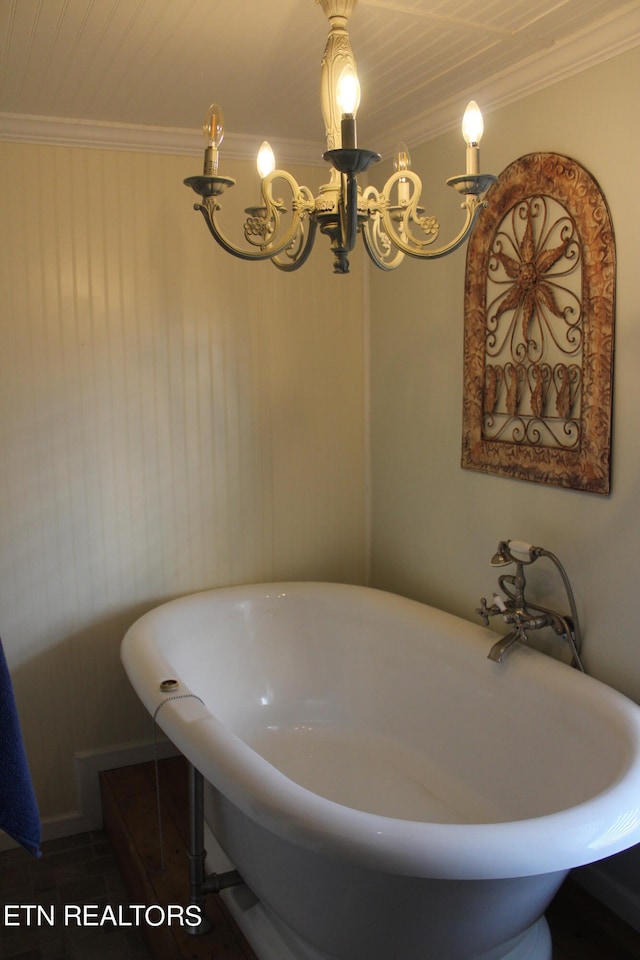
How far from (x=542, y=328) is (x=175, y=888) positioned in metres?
1.84

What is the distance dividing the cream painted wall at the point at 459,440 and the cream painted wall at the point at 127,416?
27 cm

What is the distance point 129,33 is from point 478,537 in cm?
173

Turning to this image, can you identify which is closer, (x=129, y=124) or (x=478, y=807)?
(x=478, y=807)

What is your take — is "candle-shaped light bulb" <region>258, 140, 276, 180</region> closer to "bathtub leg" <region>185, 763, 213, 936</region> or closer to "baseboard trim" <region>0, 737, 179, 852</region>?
"bathtub leg" <region>185, 763, 213, 936</region>

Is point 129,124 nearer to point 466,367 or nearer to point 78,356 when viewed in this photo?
point 78,356

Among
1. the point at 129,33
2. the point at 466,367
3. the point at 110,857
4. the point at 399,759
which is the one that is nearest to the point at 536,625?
the point at 399,759

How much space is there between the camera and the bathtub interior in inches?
77.2

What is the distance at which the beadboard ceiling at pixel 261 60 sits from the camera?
1784 mm

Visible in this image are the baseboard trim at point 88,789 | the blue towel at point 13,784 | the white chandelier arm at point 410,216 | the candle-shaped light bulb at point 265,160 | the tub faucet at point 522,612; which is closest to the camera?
the blue towel at point 13,784

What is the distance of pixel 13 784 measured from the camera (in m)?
1.15

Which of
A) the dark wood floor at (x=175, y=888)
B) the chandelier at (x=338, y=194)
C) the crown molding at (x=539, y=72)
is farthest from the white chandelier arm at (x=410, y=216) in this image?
the dark wood floor at (x=175, y=888)

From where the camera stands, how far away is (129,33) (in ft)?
6.17

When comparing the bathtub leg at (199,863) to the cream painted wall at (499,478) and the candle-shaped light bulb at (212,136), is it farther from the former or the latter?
the candle-shaped light bulb at (212,136)

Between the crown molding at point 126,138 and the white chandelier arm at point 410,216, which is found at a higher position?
the crown molding at point 126,138
